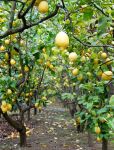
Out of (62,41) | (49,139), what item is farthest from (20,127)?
(62,41)

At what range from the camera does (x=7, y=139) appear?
945 centimetres

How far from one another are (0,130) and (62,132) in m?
1.98

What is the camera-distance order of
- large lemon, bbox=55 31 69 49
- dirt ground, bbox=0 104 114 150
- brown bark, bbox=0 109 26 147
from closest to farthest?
large lemon, bbox=55 31 69 49
brown bark, bbox=0 109 26 147
dirt ground, bbox=0 104 114 150

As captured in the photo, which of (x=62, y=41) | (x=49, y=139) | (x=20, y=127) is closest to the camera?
(x=62, y=41)

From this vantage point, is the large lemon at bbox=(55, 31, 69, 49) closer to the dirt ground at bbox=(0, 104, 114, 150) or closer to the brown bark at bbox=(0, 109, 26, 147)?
the brown bark at bbox=(0, 109, 26, 147)

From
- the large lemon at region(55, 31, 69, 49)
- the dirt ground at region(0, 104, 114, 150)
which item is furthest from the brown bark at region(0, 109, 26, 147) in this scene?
the large lemon at region(55, 31, 69, 49)

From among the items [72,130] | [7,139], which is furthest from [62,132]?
[7,139]

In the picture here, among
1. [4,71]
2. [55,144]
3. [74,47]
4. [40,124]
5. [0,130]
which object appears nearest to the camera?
[74,47]

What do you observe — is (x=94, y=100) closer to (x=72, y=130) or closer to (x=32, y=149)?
(x=32, y=149)

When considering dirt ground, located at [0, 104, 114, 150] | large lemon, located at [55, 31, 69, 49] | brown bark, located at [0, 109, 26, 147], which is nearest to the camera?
large lemon, located at [55, 31, 69, 49]

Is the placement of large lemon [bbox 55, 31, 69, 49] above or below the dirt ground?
above

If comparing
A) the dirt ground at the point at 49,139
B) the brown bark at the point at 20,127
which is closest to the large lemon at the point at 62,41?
the brown bark at the point at 20,127

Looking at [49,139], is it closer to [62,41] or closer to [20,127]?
[20,127]

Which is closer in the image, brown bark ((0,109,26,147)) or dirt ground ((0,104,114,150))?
brown bark ((0,109,26,147))
